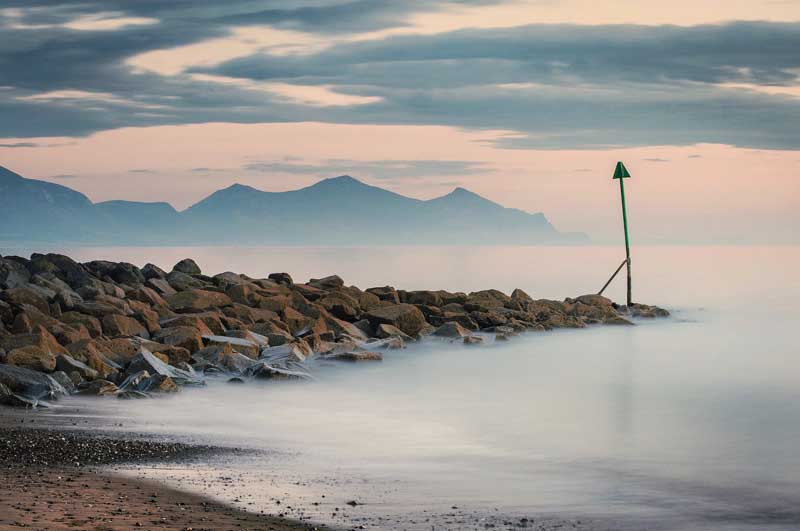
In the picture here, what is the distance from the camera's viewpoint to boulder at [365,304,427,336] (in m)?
30.3

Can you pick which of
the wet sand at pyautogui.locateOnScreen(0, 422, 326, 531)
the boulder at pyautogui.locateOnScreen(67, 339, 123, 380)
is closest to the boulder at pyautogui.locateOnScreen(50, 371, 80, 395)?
the boulder at pyautogui.locateOnScreen(67, 339, 123, 380)

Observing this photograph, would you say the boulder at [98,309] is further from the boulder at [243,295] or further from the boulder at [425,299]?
the boulder at [425,299]

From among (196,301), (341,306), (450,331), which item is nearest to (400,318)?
(450,331)

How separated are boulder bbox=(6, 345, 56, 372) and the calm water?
2.22 m

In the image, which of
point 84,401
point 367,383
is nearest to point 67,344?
point 84,401

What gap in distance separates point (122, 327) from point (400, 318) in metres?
8.80

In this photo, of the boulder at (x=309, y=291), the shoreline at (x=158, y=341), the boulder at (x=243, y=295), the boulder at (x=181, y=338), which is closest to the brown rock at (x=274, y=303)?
the shoreline at (x=158, y=341)

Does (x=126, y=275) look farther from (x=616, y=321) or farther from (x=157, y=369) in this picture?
(x=616, y=321)

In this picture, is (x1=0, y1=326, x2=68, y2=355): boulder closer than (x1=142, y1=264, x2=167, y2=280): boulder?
Yes

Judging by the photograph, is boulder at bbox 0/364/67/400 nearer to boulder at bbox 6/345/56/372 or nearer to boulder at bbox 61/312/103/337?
boulder at bbox 6/345/56/372

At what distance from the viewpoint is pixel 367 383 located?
2297 centimetres

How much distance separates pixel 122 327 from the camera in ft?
79.4

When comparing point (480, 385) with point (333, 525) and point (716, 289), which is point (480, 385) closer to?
point (333, 525)

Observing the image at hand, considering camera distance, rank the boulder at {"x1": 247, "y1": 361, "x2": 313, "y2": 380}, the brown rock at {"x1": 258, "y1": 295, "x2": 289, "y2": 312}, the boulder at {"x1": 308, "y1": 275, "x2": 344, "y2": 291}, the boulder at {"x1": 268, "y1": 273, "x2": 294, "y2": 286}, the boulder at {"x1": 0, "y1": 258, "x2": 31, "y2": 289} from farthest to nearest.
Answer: the boulder at {"x1": 268, "y1": 273, "x2": 294, "y2": 286}, the boulder at {"x1": 308, "y1": 275, "x2": 344, "y2": 291}, the brown rock at {"x1": 258, "y1": 295, "x2": 289, "y2": 312}, the boulder at {"x1": 0, "y1": 258, "x2": 31, "y2": 289}, the boulder at {"x1": 247, "y1": 361, "x2": 313, "y2": 380}
